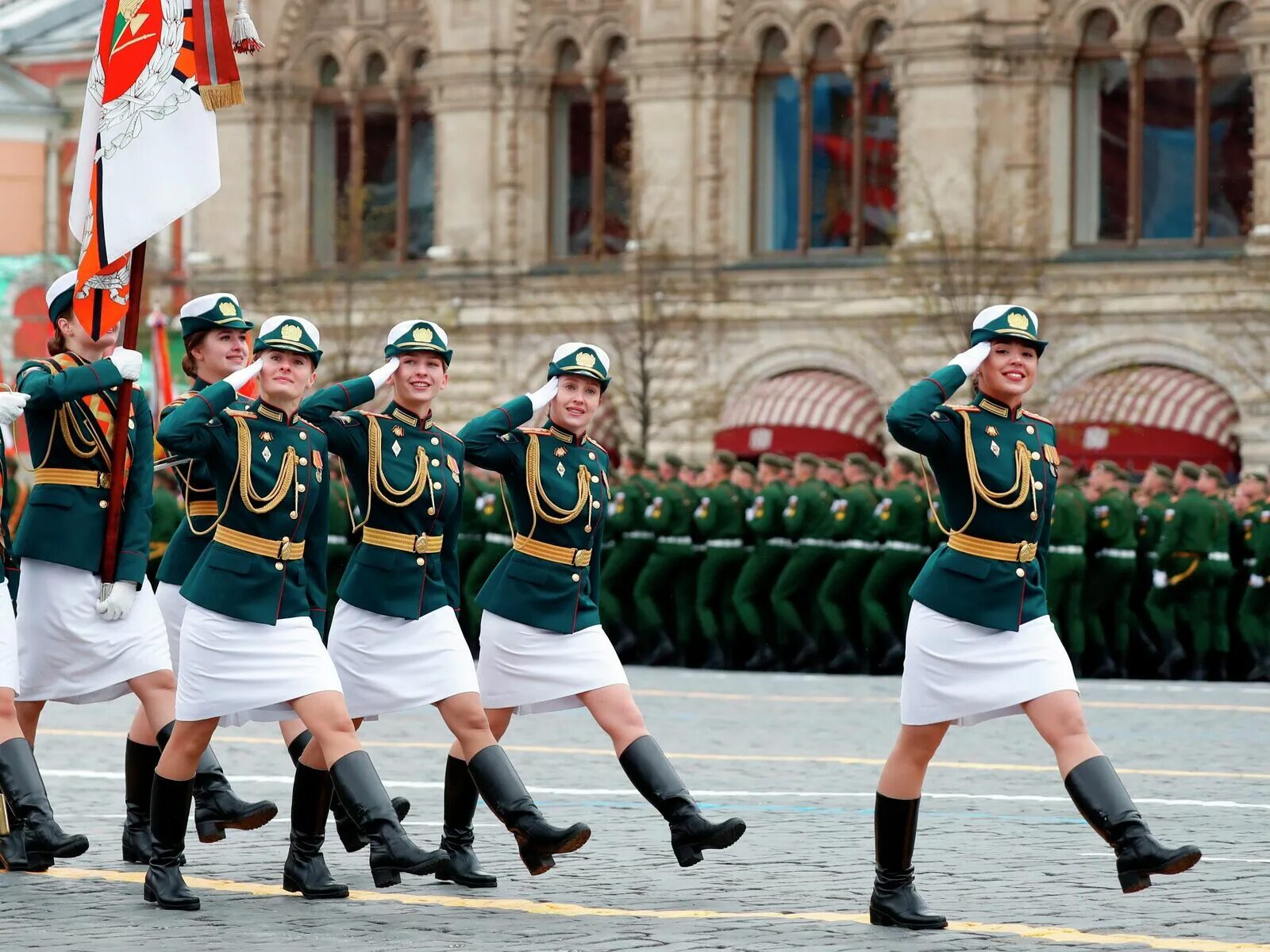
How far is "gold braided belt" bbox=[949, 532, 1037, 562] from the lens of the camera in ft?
28.1

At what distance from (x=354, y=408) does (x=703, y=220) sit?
2724 cm

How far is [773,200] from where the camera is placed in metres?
37.2

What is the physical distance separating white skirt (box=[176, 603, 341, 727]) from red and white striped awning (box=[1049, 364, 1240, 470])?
24.3 m

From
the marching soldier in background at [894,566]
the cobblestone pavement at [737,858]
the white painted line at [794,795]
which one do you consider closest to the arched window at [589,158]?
the marching soldier in background at [894,566]

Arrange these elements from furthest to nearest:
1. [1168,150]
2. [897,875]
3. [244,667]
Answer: [1168,150]
[244,667]
[897,875]

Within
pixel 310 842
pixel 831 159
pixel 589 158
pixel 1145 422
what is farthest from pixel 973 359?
pixel 589 158

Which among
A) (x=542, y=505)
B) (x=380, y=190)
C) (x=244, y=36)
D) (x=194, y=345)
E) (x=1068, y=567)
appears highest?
(x=380, y=190)

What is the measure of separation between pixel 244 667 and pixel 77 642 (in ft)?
3.74

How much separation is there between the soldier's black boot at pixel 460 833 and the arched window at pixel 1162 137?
25.2m

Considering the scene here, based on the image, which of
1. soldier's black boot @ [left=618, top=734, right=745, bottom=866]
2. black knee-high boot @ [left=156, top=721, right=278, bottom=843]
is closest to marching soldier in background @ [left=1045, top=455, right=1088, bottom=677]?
black knee-high boot @ [left=156, top=721, right=278, bottom=843]

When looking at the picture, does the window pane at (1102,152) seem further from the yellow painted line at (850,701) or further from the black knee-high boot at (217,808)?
the black knee-high boot at (217,808)

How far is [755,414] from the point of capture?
36000 millimetres

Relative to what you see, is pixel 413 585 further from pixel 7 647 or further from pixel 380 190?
pixel 380 190

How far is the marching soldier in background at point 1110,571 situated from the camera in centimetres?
2002
